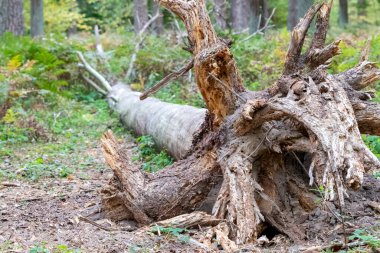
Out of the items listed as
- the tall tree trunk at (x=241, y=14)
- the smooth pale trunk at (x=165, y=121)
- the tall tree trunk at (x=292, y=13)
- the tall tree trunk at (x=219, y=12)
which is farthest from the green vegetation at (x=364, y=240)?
the tall tree trunk at (x=241, y=14)

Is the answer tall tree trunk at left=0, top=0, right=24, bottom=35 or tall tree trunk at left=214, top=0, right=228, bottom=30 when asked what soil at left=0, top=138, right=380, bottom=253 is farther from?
tall tree trunk at left=0, top=0, right=24, bottom=35

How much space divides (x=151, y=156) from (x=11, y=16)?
11084 millimetres

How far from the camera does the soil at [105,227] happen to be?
3975 millimetres

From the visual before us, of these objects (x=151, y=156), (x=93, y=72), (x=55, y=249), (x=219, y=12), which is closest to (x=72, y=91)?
(x=93, y=72)

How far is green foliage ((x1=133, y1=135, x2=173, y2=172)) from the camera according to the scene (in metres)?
6.84

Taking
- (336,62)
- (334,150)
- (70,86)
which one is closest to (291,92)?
(334,150)

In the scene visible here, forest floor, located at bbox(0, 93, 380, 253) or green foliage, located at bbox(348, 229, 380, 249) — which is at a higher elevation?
green foliage, located at bbox(348, 229, 380, 249)

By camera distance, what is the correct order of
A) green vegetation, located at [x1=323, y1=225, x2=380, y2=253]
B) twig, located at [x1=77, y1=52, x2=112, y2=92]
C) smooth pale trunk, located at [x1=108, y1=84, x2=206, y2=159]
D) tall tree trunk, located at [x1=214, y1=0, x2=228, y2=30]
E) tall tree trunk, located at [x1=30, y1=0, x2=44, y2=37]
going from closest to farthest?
1. green vegetation, located at [x1=323, y1=225, x2=380, y2=253]
2. smooth pale trunk, located at [x1=108, y1=84, x2=206, y2=159]
3. twig, located at [x1=77, y1=52, x2=112, y2=92]
4. tall tree trunk, located at [x1=214, y1=0, x2=228, y2=30]
5. tall tree trunk, located at [x1=30, y1=0, x2=44, y2=37]

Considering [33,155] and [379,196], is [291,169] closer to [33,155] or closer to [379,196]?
[379,196]

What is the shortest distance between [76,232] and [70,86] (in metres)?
10.5

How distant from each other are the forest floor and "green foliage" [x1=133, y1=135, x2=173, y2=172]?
0.02 m

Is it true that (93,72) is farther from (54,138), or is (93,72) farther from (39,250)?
(39,250)

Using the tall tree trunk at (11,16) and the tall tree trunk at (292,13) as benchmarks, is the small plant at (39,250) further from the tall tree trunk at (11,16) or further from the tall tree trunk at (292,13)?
the tall tree trunk at (292,13)

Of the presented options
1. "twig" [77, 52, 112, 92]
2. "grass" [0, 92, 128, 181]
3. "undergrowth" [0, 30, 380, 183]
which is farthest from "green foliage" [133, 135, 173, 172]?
"twig" [77, 52, 112, 92]
